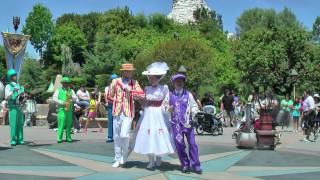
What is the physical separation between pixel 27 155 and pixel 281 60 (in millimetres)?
41176

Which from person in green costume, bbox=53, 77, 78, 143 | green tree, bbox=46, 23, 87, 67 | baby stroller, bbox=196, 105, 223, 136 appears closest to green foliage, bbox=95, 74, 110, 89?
green tree, bbox=46, 23, 87, 67

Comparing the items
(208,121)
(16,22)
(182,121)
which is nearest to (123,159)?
(182,121)

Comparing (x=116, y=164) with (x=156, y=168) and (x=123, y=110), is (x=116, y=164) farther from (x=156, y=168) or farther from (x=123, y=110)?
(x=123, y=110)

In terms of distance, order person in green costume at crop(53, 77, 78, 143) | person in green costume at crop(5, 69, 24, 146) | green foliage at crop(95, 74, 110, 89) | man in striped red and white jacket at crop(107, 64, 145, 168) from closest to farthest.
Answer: man in striped red and white jacket at crop(107, 64, 145, 168)
person in green costume at crop(5, 69, 24, 146)
person in green costume at crop(53, 77, 78, 143)
green foliage at crop(95, 74, 110, 89)

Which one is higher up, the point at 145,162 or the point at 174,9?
the point at 174,9

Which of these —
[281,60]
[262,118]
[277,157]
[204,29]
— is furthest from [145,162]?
[204,29]

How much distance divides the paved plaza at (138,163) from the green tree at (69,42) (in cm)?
5846

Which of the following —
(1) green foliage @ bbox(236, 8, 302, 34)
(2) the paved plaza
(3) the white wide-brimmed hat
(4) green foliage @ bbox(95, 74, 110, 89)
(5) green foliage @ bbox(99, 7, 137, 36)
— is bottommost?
(2) the paved plaza

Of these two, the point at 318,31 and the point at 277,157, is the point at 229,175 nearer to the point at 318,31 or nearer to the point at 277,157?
the point at 277,157

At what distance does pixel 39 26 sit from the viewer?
262ft

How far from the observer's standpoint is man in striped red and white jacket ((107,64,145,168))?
10.5m

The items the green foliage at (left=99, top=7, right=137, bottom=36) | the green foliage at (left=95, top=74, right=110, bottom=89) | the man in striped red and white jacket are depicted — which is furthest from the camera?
A: the green foliage at (left=99, top=7, right=137, bottom=36)

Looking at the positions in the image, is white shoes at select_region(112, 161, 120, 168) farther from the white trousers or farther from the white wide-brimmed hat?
the white wide-brimmed hat

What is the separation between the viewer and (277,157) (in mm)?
12586
